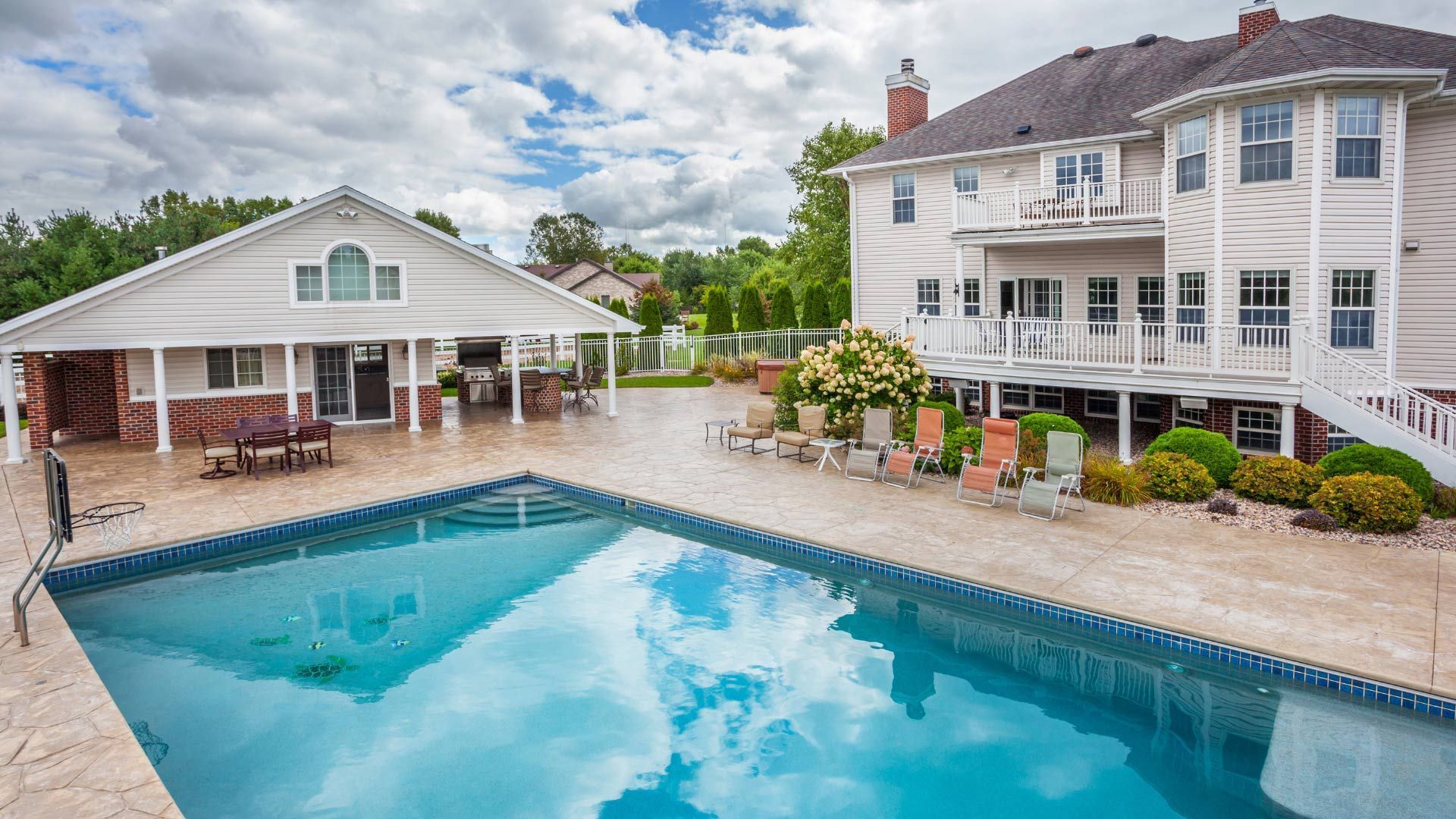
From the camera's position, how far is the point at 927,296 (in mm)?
22328

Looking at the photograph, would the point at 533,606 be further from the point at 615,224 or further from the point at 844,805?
the point at 615,224

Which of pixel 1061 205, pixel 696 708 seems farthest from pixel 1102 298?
pixel 696 708

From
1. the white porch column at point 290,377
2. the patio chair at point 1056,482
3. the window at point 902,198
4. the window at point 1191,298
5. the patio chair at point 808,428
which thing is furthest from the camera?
the window at point 902,198

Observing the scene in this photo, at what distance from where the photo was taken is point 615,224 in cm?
11594

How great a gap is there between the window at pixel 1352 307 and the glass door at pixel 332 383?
2094cm

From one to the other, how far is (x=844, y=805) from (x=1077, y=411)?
Answer: 15.8m

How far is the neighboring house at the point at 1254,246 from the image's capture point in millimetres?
13211

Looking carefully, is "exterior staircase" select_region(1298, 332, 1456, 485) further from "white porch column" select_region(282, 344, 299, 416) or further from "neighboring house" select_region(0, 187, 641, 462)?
"white porch column" select_region(282, 344, 299, 416)

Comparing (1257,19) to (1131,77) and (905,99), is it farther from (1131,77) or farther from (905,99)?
(905,99)

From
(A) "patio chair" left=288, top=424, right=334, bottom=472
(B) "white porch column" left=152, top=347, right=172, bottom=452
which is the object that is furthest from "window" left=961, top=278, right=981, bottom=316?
(B) "white porch column" left=152, top=347, right=172, bottom=452

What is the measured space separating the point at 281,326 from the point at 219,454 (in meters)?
4.65

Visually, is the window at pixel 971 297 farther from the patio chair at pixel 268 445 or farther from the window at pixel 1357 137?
the patio chair at pixel 268 445

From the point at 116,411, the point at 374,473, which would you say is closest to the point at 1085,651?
the point at 374,473

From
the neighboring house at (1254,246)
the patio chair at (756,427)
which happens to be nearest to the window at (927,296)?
the neighboring house at (1254,246)
